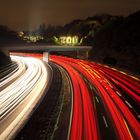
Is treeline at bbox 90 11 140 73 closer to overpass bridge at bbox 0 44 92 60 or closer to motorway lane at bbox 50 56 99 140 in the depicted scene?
overpass bridge at bbox 0 44 92 60

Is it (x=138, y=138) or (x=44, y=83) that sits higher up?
(x=138, y=138)

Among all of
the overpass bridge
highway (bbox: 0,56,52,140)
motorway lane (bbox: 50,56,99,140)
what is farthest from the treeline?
motorway lane (bbox: 50,56,99,140)

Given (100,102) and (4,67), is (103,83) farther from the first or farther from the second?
(4,67)

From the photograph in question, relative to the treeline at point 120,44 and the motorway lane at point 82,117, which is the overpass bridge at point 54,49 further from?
the motorway lane at point 82,117

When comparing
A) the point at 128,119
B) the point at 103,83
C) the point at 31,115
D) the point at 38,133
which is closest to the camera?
the point at 38,133

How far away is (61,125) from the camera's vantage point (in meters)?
33.4

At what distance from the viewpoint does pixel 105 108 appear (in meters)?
39.1

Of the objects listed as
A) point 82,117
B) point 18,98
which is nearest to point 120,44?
point 18,98

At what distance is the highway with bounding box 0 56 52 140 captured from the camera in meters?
33.7

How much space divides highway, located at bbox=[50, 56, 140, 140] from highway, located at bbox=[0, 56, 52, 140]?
5.99m

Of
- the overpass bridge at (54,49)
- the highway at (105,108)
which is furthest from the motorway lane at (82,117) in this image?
the overpass bridge at (54,49)

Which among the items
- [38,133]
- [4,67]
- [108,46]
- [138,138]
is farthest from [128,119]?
[108,46]

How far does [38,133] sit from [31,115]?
646 centimetres

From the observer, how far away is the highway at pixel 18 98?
3372 centimetres
